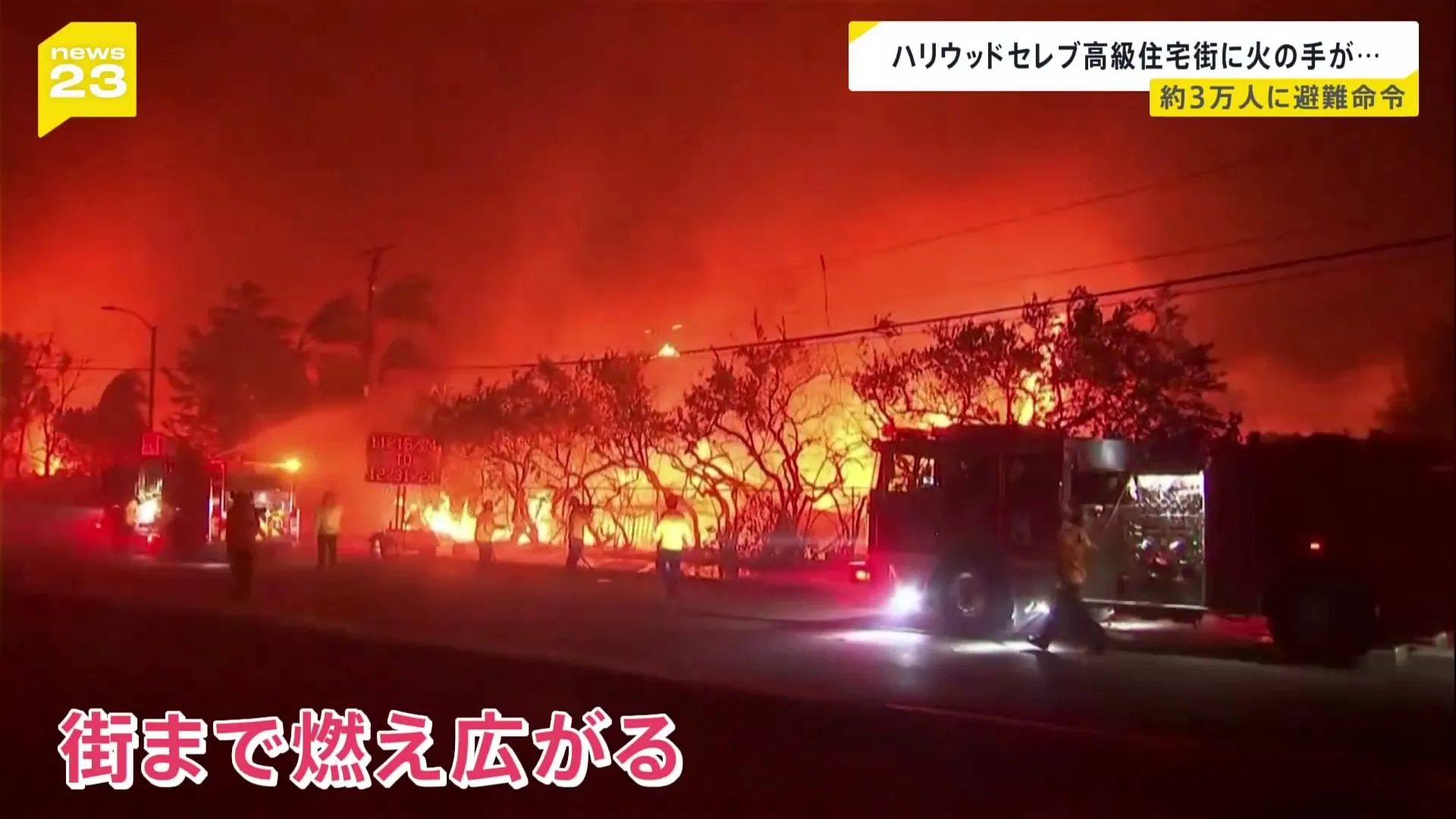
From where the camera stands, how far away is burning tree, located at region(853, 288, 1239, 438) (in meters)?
19.8

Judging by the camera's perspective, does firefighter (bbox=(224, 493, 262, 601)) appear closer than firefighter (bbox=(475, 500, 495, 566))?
Yes

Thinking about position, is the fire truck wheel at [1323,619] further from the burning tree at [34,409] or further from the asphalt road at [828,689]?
the burning tree at [34,409]

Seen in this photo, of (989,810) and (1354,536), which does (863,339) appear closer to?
(1354,536)

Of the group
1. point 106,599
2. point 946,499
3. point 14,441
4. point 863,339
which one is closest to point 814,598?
point 946,499

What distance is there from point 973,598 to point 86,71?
10.2m

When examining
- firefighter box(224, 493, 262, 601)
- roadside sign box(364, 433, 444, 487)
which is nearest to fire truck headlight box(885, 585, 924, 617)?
firefighter box(224, 493, 262, 601)

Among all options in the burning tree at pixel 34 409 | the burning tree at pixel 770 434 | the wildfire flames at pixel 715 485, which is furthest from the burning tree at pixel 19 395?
the burning tree at pixel 770 434

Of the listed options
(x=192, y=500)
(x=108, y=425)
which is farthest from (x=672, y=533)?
(x=108, y=425)

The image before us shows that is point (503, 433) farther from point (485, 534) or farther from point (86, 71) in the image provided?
point (86, 71)

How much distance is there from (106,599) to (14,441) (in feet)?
25.3
